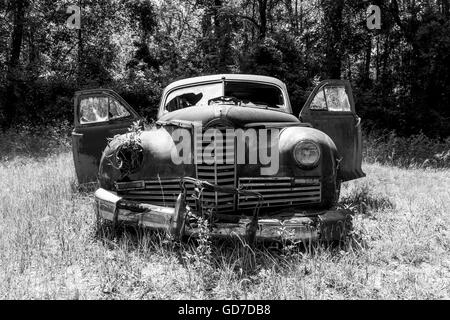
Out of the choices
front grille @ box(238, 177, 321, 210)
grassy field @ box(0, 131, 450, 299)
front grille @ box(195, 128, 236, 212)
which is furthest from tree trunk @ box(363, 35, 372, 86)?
front grille @ box(195, 128, 236, 212)

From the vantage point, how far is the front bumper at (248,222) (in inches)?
120

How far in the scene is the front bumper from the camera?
120 inches

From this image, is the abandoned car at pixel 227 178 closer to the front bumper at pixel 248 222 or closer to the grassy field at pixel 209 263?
the front bumper at pixel 248 222

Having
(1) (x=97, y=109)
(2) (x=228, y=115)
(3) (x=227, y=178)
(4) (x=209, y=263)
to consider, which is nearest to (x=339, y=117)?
(2) (x=228, y=115)

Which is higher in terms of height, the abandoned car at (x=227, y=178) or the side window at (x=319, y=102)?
the side window at (x=319, y=102)

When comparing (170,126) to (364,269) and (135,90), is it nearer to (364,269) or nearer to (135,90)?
(364,269)

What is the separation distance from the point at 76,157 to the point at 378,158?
Answer: 688 centimetres

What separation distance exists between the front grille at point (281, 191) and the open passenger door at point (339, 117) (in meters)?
1.11

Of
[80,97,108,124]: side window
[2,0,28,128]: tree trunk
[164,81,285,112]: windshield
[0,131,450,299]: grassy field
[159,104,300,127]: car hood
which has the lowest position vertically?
[0,131,450,299]: grassy field

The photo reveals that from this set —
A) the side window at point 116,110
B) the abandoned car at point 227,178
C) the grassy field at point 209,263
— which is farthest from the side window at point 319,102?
the side window at point 116,110

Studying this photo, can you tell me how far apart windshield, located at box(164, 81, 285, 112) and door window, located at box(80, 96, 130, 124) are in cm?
67

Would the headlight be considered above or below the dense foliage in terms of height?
below

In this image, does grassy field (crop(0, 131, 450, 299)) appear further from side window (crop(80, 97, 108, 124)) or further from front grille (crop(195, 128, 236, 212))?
side window (crop(80, 97, 108, 124))

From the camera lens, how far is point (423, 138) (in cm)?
1166
